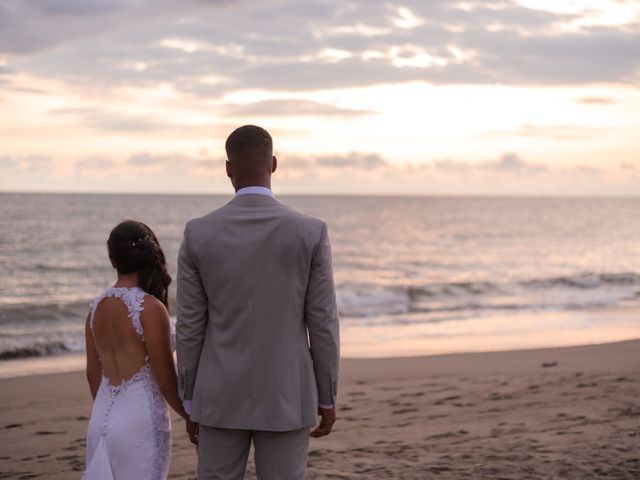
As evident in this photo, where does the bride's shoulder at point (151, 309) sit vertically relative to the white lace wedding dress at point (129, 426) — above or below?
above

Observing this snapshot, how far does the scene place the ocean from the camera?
545 inches

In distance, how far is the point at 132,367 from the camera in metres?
3.29

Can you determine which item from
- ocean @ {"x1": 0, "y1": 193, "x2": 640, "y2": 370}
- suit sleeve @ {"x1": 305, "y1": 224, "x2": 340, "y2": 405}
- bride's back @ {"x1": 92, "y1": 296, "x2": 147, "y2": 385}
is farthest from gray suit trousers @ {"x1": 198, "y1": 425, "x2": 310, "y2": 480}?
ocean @ {"x1": 0, "y1": 193, "x2": 640, "y2": 370}

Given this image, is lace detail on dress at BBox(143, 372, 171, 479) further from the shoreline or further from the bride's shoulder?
the shoreline

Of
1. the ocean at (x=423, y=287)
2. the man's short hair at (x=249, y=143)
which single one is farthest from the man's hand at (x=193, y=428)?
the ocean at (x=423, y=287)

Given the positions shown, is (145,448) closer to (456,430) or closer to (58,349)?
(456,430)

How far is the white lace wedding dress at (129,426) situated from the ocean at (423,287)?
877 cm

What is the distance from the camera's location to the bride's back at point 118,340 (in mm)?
3260

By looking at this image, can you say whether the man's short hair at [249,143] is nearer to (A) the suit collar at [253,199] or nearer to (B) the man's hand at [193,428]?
(A) the suit collar at [253,199]

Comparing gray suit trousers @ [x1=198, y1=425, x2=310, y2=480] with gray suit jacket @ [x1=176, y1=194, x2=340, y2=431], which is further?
gray suit trousers @ [x1=198, y1=425, x2=310, y2=480]

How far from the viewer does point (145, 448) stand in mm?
3277

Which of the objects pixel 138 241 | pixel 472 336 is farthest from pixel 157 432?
pixel 472 336

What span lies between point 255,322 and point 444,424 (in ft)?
14.7

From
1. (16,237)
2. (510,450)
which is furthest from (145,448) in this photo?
(16,237)
